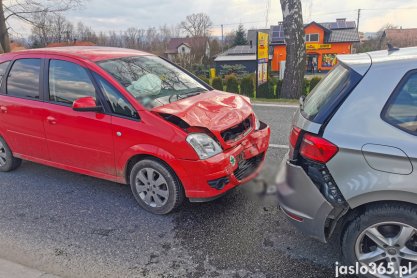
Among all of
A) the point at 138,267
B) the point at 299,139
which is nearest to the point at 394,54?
the point at 299,139

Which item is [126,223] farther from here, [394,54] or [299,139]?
[394,54]

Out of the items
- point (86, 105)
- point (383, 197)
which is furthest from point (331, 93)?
point (86, 105)

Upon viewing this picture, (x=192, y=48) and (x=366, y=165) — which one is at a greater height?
(x=192, y=48)

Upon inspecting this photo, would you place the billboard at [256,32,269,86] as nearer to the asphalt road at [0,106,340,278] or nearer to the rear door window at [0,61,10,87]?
the rear door window at [0,61,10,87]

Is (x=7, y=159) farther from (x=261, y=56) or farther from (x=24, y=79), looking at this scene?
(x=261, y=56)

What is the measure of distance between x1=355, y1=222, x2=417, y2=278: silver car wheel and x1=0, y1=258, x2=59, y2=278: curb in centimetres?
235

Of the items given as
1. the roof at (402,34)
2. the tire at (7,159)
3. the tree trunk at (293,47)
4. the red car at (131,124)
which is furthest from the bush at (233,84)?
the roof at (402,34)

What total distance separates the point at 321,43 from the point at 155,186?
45.7m

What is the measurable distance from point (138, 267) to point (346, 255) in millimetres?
1587

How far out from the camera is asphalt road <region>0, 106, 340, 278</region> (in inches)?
99.8

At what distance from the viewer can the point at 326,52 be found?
43.9 m

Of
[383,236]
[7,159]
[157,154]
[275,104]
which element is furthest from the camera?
[275,104]

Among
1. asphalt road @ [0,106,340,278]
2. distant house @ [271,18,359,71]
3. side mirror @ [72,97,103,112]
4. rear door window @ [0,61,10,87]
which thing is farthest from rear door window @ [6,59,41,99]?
distant house @ [271,18,359,71]

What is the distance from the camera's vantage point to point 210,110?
11.1 ft
